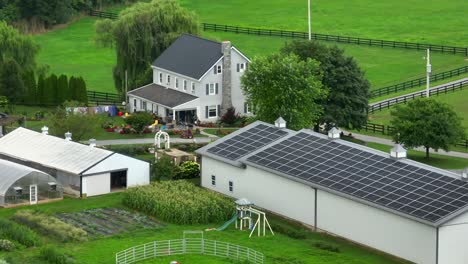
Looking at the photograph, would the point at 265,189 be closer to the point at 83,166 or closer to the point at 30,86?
the point at 83,166

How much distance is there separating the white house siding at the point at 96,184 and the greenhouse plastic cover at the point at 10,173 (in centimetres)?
368

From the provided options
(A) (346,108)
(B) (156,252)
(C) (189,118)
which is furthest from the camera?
(C) (189,118)

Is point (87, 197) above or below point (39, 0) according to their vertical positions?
below

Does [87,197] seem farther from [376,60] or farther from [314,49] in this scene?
[376,60]

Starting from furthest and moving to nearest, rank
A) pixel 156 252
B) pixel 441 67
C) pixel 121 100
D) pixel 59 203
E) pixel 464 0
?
pixel 464 0 < pixel 441 67 < pixel 121 100 < pixel 59 203 < pixel 156 252

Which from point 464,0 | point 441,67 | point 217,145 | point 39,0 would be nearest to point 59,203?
point 217,145

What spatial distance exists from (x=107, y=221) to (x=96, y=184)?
26.8 feet

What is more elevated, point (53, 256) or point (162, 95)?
point (162, 95)

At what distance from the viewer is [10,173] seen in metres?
90.1

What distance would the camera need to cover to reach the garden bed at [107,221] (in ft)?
270

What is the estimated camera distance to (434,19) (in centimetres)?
17825

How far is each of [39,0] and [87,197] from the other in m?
84.3

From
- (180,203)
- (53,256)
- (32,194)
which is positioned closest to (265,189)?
(180,203)

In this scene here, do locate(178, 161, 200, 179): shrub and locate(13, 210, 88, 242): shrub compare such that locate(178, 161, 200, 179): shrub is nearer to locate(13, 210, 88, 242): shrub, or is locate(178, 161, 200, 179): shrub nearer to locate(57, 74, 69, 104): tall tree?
locate(13, 210, 88, 242): shrub
